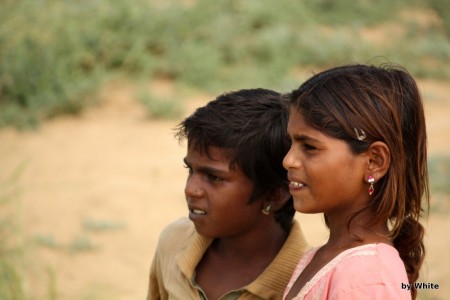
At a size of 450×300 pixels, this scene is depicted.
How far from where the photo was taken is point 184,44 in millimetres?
7934

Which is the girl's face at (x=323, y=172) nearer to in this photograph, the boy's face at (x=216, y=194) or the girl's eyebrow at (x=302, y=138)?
the girl's eyebrow at (x=302, y=138)

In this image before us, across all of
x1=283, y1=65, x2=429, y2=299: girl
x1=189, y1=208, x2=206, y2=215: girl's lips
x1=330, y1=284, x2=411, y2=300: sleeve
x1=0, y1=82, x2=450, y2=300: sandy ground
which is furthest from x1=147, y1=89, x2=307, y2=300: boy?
x1=0, y1=82, x2=450, y2=300: sandy ground

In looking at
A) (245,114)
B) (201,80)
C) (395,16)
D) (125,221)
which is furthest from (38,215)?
(395,16)

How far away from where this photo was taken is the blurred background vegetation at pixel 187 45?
7031 millimetres

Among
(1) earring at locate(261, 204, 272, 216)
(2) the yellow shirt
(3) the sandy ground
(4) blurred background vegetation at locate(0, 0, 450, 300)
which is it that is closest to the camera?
(2) the yellow shirt

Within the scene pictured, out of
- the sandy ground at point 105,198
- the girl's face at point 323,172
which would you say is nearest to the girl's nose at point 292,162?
the girl's face at point 323,172

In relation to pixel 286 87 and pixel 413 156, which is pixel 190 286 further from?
pixel 286 87

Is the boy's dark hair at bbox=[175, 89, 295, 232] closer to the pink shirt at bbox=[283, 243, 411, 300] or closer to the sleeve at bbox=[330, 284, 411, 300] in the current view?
the pink shirt at bbox=[283, 243, 411, 300]

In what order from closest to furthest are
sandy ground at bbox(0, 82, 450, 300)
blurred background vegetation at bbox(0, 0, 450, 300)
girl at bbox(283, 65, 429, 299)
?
girl at bbox(283, 65, 429, 299) → sandy ground at bbox(0, 82, 450, 300) → blurred background vegetation at bbox(0, 0, 450, 300)

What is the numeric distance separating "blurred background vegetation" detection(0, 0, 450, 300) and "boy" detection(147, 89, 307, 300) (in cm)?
368

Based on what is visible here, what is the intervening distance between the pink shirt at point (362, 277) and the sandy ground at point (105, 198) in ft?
6.86

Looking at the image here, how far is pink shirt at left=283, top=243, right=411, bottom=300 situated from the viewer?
68.6 inches

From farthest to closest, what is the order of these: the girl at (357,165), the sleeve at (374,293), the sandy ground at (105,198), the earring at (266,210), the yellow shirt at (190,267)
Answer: the sandy ground at (105,198), the earring at (266,210), the yellow shirt at (190,267), the girl at (357,165), the sleeve at (374,293)

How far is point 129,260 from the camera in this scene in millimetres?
4867
